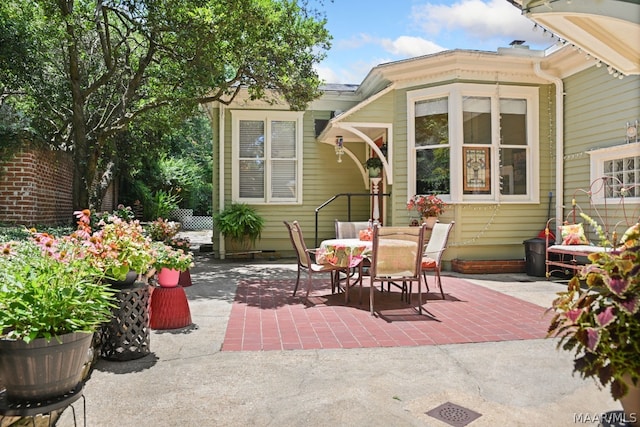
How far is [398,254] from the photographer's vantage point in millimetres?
4633

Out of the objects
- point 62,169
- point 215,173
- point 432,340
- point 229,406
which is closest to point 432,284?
point 432,340

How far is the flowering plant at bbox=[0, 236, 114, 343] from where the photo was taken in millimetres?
1822

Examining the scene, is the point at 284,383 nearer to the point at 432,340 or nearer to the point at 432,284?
the point at 432,340

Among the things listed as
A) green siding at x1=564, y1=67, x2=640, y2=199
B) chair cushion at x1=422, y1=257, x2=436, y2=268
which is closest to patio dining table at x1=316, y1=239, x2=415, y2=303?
chair cushion at x1=422, y1=257, x2=436, y2=268

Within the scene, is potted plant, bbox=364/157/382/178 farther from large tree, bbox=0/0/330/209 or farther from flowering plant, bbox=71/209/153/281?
flowering plant, bbox=71/209/153/281

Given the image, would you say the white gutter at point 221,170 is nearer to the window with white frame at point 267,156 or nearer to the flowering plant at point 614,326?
the window with white frame at point 267,156

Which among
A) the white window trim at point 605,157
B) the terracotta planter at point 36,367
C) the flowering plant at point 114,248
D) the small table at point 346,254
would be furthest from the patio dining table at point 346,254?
the white window trim at point 605,157

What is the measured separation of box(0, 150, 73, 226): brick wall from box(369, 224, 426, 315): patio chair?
16.5ft

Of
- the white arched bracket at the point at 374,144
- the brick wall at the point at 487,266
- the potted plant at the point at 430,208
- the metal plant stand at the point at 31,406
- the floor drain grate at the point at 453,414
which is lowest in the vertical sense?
the floor drain grate at the point at 453,414

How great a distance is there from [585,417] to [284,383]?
167 cm

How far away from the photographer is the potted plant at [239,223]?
8.68 m

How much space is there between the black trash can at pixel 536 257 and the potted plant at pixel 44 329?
6724mm

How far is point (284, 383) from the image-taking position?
2.74 metres

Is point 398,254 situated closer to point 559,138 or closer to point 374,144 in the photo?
point 374,144
